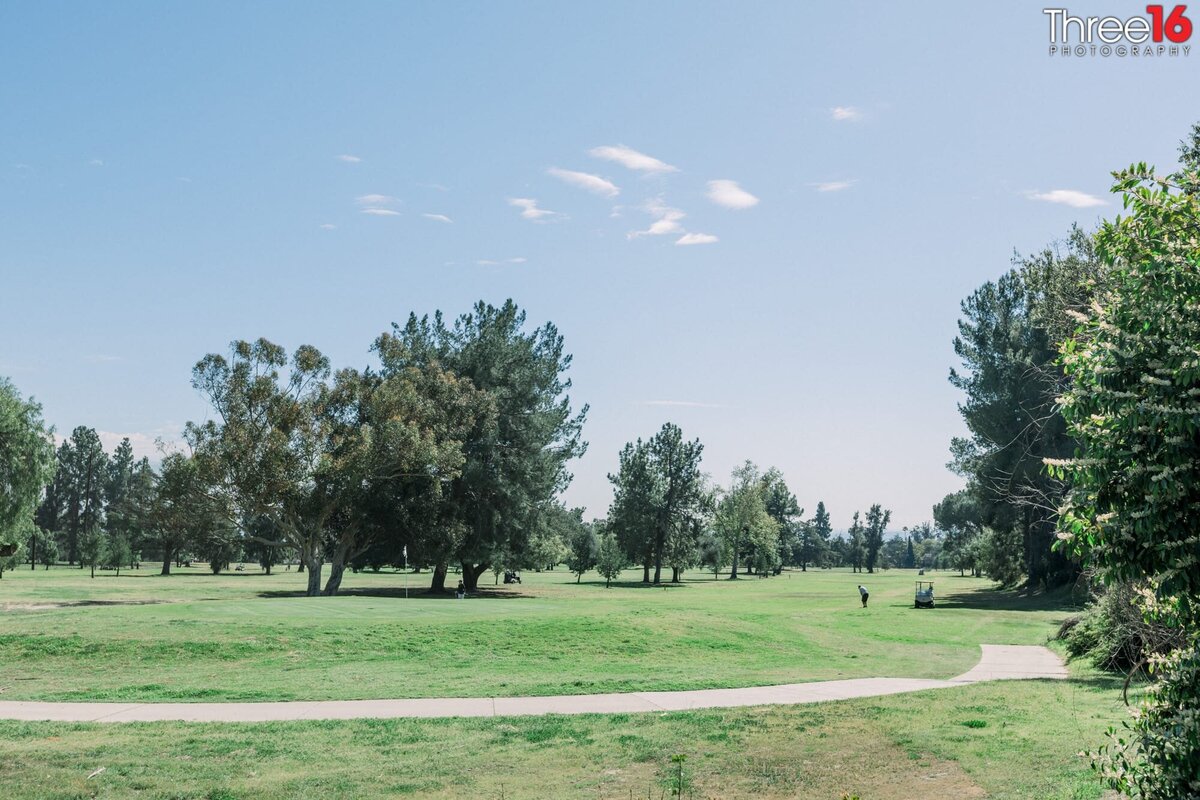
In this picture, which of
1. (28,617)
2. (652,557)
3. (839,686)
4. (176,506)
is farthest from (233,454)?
(652,557)

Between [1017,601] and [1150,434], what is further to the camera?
[1017,601]

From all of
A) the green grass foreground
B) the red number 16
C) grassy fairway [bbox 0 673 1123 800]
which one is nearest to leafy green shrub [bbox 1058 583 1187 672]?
the green grass foreground

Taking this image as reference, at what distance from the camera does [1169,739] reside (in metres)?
6.00

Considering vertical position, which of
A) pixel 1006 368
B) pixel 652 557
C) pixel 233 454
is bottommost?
pixel 652 557

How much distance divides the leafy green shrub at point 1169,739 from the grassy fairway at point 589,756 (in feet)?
6.15

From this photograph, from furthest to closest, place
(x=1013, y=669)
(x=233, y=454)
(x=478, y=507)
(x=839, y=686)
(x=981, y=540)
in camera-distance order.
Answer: (x=981, y=540)
(x=478, y=507)
(x=233, y=454)
(x=1013, y=669)
(x=839, y=686)

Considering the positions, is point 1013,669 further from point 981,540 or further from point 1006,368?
point 981,540

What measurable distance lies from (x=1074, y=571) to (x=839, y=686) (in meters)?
44.0

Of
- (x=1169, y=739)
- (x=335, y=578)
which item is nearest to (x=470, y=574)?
(x=335, y=578)

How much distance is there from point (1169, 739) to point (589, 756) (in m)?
5.83

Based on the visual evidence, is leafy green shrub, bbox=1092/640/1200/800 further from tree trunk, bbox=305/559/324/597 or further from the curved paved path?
tree trunk, bbox=305/559/324/597

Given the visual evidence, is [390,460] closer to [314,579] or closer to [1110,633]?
[314,579]

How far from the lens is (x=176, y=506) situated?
41906mm

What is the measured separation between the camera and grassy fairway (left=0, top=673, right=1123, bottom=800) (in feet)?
28.5
